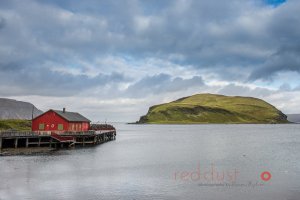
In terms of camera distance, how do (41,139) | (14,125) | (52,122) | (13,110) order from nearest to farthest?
(41,139) → (52,122) → (14,125) → (13,110)

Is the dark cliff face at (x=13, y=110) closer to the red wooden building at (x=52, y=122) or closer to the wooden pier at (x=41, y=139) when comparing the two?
the red wooden building at (x=52, y=122)

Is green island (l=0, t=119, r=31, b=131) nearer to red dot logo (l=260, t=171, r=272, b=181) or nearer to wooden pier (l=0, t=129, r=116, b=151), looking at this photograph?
wooden pier (l=0, t=129, r=116, b=151)

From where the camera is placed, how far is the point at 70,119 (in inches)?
3420

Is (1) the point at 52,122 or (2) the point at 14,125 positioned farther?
(2) the point at 14,125

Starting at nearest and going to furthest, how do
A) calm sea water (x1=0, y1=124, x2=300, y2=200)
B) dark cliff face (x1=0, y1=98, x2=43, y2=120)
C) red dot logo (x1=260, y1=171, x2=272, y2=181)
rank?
calm sea water (x1=0, y1=124, x2=300, y2=200) → red dot logo (x1=260, y1=171, x2=272, y2=181) → dark cliff face (x1=0, y1=98, x2=43, y2=120)

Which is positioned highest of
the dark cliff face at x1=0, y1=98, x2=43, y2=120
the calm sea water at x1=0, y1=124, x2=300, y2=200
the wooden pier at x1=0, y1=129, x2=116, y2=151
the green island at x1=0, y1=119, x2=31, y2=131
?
the dark cliff face at x1=0, y1=98, x2=43, y2=120

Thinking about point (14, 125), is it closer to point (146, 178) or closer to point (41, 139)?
point (41, 139)

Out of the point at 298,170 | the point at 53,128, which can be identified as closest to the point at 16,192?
the point at 298,170

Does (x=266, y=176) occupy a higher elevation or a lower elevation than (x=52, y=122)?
lower

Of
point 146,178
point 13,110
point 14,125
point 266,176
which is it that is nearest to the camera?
point 146,178

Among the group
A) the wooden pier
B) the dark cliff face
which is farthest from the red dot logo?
the dark cliff face

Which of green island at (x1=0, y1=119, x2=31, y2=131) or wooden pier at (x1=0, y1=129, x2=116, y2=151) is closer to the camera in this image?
wooden pier at (x1=0, y1=129, x2=116, y2=151)

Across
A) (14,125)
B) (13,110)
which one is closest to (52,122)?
(14,125)

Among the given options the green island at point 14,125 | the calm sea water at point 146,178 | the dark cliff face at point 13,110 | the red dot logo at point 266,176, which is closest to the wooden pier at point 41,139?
the calm sea water at point 146,178
